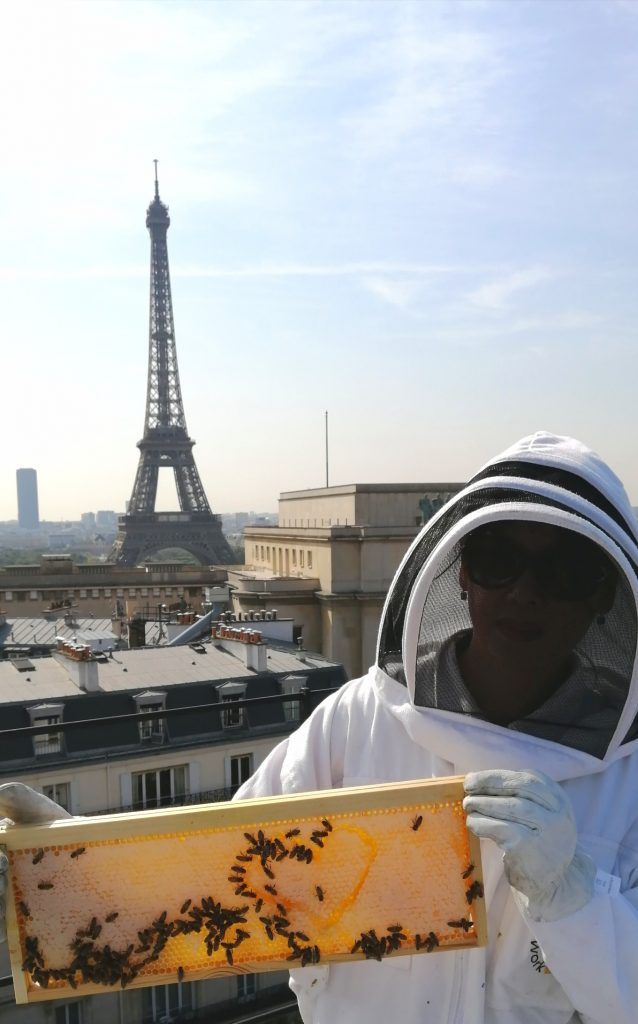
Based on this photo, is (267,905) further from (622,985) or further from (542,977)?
(622,985)

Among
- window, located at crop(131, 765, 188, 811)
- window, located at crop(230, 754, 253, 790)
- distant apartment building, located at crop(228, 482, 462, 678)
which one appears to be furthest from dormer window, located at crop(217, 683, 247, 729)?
distant apartment building, located at crop(228, 482, 462, 678)

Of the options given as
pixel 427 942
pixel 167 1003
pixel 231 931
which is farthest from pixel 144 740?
pixel 427 942

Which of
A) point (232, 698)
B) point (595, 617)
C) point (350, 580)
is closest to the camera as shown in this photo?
point (595, 617)

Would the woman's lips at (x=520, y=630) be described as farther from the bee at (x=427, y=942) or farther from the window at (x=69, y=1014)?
the window at (x=69, y=1014)

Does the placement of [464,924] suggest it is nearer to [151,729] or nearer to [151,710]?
[151,710]

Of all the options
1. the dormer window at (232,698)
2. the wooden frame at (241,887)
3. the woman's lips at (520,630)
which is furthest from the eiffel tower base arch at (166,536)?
the woman's lips at (520,630)

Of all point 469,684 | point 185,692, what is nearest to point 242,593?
point 185,692
